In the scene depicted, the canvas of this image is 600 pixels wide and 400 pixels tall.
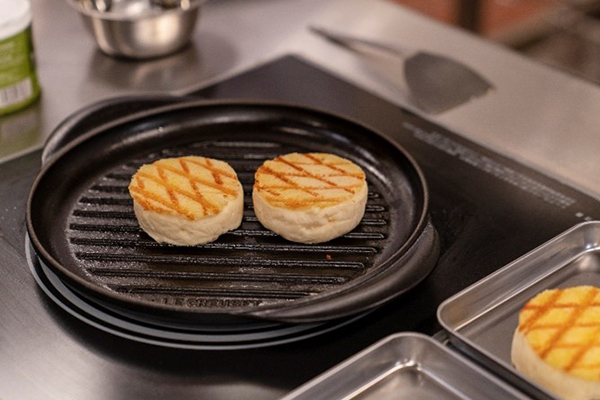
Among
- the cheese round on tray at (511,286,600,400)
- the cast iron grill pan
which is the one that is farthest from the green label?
the cheese round on tray at (511,286,600,400)

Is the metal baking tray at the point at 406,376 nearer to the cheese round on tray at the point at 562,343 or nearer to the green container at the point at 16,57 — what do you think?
the cheese round on tray at the point at 562,343

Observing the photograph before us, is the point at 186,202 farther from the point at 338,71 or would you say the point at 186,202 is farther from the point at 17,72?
the point at 338,71

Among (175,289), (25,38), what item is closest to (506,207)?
(175,289)

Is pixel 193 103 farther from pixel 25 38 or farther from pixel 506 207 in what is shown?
pixel 506 207

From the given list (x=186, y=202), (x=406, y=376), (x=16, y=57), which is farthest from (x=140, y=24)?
(x=406, y=376)

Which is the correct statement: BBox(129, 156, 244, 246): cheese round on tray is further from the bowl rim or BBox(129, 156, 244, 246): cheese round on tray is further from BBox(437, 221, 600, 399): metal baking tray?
the bowl rim
